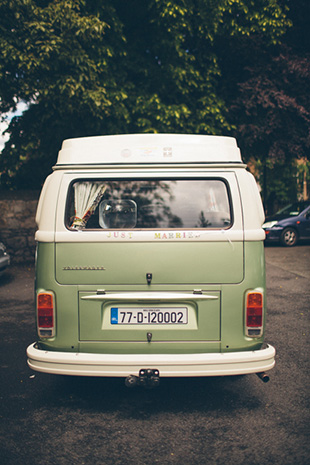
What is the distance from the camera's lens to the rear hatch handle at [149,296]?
3232 millimetres

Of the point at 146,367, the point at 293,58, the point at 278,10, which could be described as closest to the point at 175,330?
the point at 146,367

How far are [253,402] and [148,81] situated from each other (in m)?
9.27

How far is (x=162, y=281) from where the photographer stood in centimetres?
325

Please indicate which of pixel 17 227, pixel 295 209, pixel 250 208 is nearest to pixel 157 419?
pixel 250 208

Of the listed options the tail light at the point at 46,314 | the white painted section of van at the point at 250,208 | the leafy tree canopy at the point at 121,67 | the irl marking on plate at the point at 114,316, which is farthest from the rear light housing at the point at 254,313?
the leafy tree canopy at the point at 121,67

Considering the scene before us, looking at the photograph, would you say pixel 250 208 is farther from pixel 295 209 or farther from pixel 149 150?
pixel 295 209

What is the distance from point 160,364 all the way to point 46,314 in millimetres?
903

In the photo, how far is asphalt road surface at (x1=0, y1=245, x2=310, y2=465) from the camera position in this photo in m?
2.85

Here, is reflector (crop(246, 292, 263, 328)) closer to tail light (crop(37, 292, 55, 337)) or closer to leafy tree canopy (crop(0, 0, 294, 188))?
tail light (crop(37, 292, 55, 337))

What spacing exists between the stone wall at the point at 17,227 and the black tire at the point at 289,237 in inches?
309

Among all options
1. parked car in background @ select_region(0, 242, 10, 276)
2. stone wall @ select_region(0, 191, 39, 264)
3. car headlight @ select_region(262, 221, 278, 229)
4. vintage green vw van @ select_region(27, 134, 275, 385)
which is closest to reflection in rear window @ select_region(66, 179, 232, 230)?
vintage green vw van @ select_region(27, 134, 275, 385)

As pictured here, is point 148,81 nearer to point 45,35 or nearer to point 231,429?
point 45,35

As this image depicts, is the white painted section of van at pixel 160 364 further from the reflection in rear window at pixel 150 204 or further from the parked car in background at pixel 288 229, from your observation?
the parked car in background at pixel 288 229

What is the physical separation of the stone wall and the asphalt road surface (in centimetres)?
655
